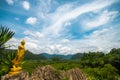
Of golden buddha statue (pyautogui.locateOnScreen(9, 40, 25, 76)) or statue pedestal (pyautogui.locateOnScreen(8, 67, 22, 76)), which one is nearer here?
statue pedestal (pyautogui.locateOnScreen(8, 67, 22, 76))

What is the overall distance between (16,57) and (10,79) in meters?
1.72

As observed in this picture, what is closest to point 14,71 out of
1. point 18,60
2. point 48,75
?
point 18,60

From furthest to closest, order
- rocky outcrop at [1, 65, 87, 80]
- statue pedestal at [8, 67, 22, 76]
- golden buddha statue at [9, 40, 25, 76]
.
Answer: golden buddha statue at [9, 40, 25, 76]
statue pedestal at [8, 67, 22, 76]
rocky outcrop at [1, 65, 87, 80]

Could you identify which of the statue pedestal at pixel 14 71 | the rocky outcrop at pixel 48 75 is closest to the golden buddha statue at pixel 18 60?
the statue pedestal at pixel 14 71

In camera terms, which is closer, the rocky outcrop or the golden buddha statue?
the rocky outcrop

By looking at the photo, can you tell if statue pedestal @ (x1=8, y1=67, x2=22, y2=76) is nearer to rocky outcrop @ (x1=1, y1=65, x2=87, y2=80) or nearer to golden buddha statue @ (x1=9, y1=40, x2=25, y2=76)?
golden buddha statue @ (x1=9, y1=40, x2=25, y2=76)

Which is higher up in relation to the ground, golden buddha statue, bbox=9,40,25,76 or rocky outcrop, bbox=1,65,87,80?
golden buddha statue, bbox=9,40,25,76

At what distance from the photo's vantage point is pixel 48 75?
1502 centimetres

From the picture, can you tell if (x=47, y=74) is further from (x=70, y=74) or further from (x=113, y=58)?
(x=113, y=58)

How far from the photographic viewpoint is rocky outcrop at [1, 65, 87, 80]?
12695mm

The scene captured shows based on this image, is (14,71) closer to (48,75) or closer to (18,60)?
(18,60)

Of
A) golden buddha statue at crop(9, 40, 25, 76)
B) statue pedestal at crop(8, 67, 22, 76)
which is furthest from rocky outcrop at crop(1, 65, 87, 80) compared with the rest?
golden buddha statue at crop(9, 40, 25, 76)

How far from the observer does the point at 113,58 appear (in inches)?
3238

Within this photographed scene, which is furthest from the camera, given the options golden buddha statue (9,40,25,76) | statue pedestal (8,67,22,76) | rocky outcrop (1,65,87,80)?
golden buddha statue (9,40,25,76)
